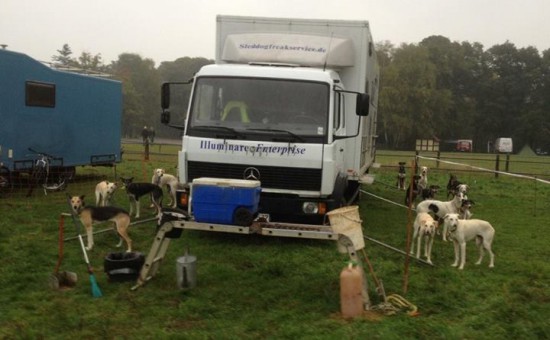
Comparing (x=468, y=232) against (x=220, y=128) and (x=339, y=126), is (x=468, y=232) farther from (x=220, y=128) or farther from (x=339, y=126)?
(x=220, y=128)

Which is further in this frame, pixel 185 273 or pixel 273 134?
pixel 273 134

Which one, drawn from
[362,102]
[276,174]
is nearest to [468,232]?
[362,102]

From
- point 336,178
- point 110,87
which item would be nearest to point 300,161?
point 336,178

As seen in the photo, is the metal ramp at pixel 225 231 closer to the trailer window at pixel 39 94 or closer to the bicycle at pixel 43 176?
the bicycle at pixel 43 176

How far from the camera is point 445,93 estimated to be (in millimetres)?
69750

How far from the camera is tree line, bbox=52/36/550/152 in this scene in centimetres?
6619

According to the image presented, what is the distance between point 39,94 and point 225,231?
384 inches

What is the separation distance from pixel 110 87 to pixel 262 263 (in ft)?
37.6

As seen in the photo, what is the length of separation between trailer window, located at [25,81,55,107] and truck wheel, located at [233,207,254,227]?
369 inches

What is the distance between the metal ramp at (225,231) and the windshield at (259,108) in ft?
6.70

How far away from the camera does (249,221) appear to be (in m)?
6.16

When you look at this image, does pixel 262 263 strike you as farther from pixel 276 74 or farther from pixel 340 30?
pixel 340 30

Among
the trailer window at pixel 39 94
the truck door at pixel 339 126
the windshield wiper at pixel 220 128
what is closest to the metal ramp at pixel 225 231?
the windshield wiper at pixel 220 128

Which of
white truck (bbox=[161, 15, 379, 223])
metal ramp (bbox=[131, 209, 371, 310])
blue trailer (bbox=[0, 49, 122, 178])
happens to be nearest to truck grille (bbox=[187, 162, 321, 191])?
white truck (bbox=[161, 15, 379, 223])
